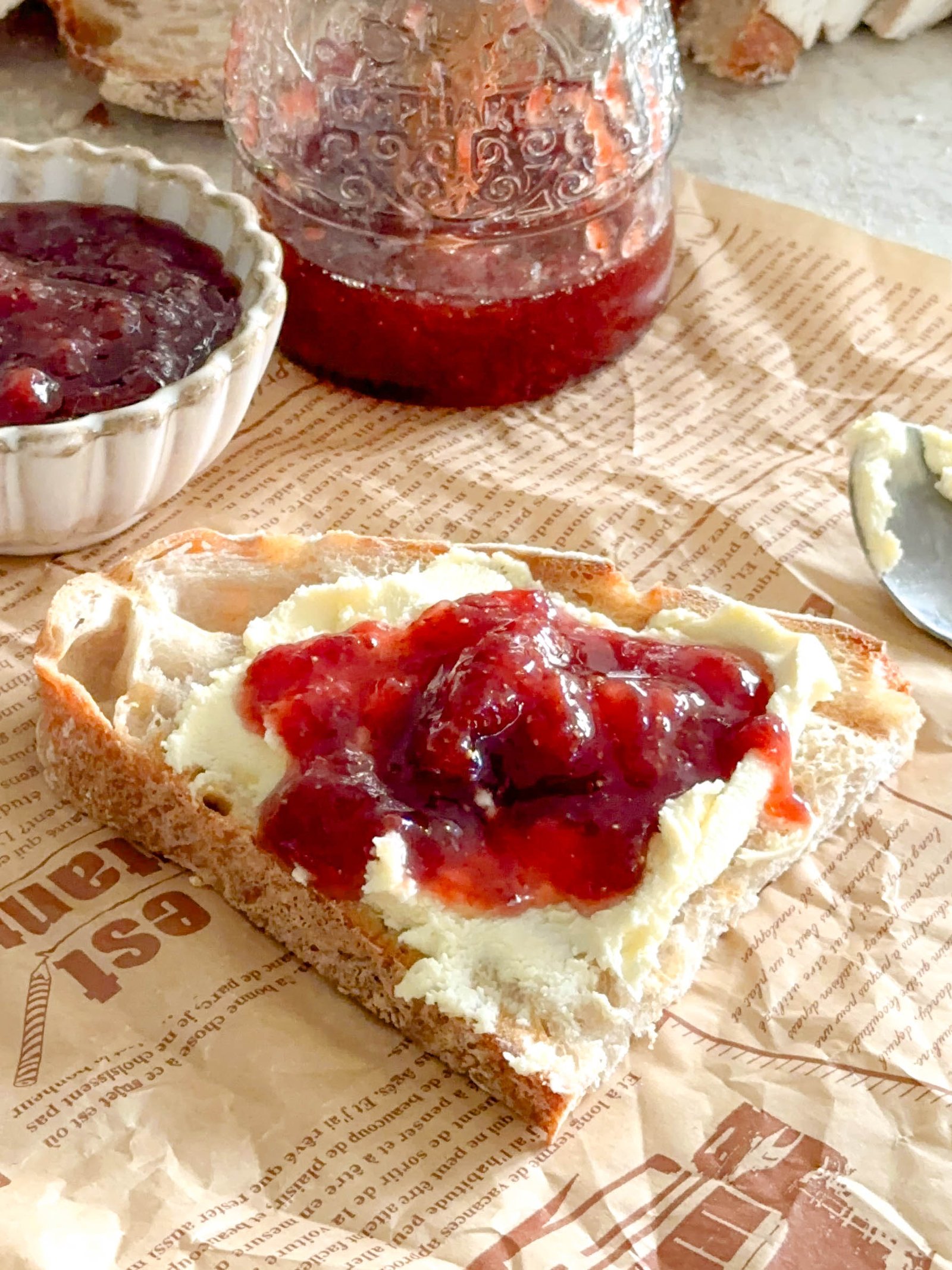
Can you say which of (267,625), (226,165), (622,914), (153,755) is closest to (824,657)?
(622,914)

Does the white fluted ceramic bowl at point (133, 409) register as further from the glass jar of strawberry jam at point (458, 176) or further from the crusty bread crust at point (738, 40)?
the crusty bread crust at point (738, 40)

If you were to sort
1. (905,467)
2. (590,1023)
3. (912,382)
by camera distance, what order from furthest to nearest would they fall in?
(912,382) < (905,467) < (590,1023)

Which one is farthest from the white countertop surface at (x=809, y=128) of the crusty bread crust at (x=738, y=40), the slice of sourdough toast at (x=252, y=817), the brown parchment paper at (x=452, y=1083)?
the slice of sourdough toast at (x=252, y=817)

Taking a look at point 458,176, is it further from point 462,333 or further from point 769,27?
point 769,27

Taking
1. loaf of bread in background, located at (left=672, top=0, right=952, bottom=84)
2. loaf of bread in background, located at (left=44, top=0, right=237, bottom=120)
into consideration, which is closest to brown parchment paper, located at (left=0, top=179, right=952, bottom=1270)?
loaf of bread in background, located at (left=44, top=0, right=237, bottom=120)

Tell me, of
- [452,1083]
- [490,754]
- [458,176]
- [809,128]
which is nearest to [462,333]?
[458,176]

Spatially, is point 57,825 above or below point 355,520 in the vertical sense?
below

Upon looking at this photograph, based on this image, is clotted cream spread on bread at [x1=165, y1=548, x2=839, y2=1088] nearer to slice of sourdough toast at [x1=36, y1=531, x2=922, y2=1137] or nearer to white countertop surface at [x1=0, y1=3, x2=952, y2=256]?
slice of sourdough toast at [x1=36, y1=531, x2=922, y2=1137]

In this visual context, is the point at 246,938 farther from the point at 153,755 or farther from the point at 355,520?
the point at 355,520
